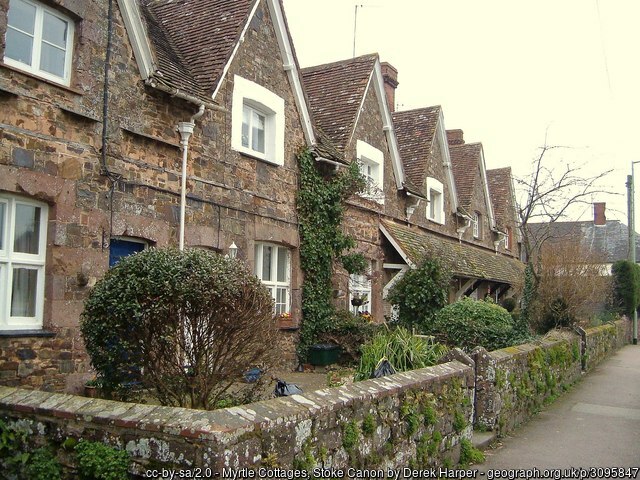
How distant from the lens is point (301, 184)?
13.9m

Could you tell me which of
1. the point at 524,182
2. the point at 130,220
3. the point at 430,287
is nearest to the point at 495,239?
the point at 524,182

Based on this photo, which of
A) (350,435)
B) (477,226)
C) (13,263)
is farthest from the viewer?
(477,226)

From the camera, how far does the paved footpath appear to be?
23.7ft

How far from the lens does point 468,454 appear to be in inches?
277

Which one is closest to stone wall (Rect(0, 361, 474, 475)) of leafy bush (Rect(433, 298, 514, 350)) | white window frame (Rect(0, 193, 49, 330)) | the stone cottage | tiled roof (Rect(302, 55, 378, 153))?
white window frame (Rect(0, 193, 49, 330))

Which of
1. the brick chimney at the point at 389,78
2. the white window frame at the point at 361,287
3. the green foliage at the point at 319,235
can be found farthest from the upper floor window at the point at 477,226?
the green foliage at the point at 319,235

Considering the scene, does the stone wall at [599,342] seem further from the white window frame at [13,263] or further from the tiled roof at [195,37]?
the white window frame at [13,263]

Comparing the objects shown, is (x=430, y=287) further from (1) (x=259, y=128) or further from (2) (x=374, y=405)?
(2) (x=374, y=405)

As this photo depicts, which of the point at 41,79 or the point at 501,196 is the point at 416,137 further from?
the point at 41,79

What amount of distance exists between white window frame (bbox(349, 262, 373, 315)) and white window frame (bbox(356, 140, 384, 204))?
1835mm

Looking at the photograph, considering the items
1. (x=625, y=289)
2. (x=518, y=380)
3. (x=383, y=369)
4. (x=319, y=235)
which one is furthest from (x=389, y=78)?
(x=383, y=369)

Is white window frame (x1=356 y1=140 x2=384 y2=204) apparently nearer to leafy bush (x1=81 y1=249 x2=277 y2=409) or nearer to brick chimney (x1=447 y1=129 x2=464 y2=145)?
leafy bush (x1=81 y1=249 x2=277 y2=409)

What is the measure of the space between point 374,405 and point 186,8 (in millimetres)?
11295

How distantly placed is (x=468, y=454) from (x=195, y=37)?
31.4 ft
